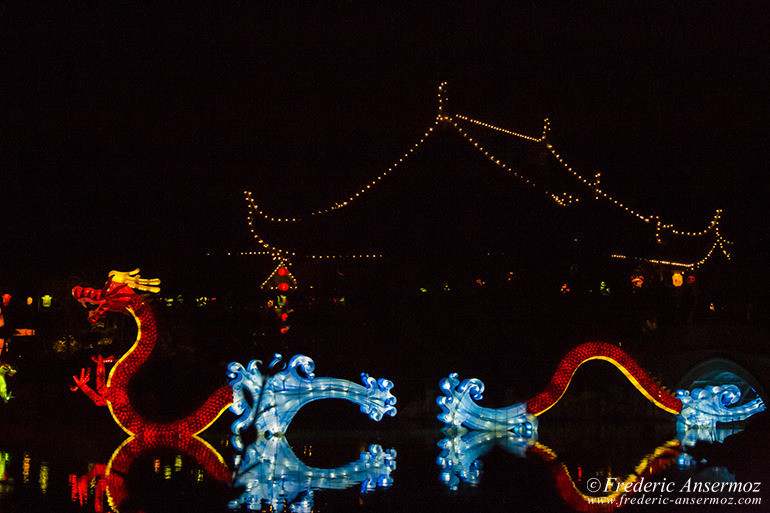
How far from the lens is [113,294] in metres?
9.93

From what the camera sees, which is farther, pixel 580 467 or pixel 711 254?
pixel 711 254

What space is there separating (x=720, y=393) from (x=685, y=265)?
176 inches

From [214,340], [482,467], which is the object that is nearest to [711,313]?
[482,467]

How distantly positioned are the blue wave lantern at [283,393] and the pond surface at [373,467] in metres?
0.34

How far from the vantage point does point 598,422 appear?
11672 mm

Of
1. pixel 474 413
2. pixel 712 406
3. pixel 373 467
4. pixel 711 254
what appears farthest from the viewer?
pixel 711 254

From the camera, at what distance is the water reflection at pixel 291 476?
6.65 m

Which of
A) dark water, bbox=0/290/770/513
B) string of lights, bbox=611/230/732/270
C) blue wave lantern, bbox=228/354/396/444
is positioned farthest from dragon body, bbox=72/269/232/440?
string of lights, bbox=611/230/732/270

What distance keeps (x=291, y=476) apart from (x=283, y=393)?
228 centimetres

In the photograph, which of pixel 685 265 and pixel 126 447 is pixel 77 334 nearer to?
pixel 126 447

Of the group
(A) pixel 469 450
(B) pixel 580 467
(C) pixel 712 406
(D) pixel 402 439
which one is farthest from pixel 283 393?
(C) pixel 712 406

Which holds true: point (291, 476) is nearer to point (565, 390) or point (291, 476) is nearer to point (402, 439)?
point (402, 439)

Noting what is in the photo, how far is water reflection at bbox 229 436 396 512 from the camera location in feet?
21.8

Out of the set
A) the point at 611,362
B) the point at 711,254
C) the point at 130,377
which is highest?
the point at 711,254
